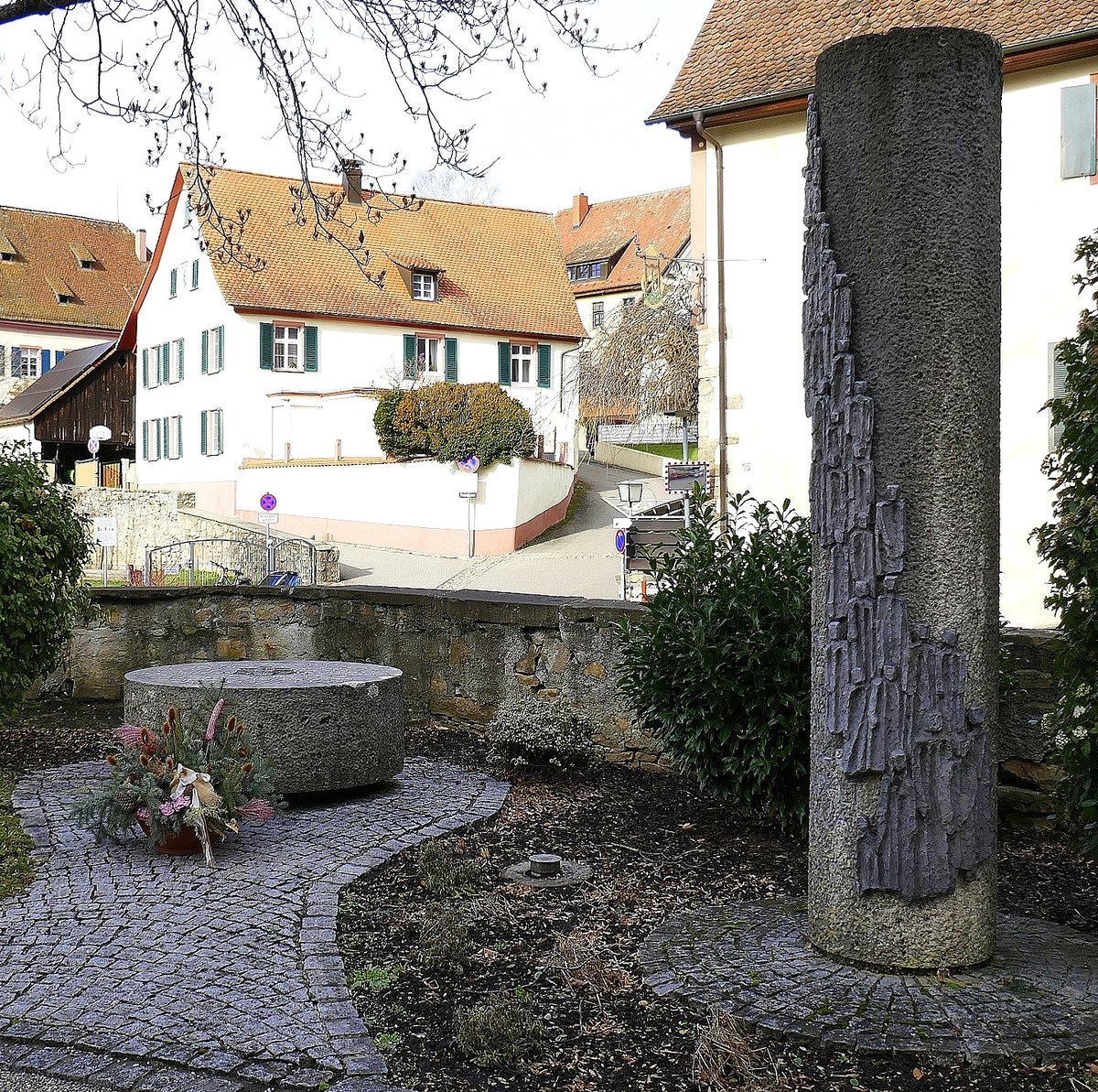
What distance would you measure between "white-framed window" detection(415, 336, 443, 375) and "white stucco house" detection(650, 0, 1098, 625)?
2036 cm

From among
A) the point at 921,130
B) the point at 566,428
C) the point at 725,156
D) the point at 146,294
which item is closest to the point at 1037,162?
the point at 725,156

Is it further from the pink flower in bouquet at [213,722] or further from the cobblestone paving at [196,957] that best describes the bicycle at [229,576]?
the pink flower in bouquet at [213,722]

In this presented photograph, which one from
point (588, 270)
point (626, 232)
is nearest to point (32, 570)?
point (588, 270)

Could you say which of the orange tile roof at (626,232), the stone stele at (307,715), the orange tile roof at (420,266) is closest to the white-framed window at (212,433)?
the orange tile roof at (420,266)

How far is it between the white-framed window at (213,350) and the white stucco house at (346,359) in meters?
0.08

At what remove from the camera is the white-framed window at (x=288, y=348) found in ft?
117

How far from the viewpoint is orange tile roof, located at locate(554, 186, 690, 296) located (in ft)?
173

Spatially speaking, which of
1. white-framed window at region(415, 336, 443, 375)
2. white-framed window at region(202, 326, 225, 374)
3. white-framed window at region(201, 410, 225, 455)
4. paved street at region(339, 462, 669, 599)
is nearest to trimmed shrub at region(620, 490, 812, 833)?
paved street at region(339, 462, 669, 599)

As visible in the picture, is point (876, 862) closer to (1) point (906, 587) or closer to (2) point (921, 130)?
(1) point (906, 587)

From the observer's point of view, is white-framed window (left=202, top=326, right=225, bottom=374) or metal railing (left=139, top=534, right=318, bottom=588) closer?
metal railing (left=139, top=534, right=318, bottom=588)

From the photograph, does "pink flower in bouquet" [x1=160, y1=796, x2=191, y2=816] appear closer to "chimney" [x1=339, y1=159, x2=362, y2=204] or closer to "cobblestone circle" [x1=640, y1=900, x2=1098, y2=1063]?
"cobblestone circle" [x1=640, y1=900, x2=1098, y2=1063]

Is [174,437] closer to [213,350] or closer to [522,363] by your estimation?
[213,350]

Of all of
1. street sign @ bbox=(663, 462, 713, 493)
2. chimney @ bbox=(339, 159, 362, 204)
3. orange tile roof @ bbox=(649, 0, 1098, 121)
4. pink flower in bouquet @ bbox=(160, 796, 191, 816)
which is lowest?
pink flower in bouquet @ bbox=(160, 796, 191, 816)

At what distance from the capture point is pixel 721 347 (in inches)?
706
